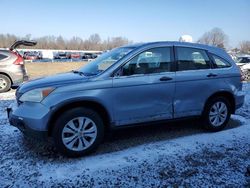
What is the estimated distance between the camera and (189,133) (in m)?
5.22

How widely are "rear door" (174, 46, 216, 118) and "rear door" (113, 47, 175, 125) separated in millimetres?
157

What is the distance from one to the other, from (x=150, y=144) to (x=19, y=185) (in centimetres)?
216

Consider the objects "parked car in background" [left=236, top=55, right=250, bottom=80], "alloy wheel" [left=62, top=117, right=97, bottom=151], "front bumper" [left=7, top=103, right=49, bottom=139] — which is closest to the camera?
"front bumper" [left=7, top=103, right=49, bottom=139]

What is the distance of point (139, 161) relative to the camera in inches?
155

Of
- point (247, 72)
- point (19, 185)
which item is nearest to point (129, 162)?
point (19, 185)

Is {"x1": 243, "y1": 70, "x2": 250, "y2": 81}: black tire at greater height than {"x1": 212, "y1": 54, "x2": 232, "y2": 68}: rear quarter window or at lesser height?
lesser

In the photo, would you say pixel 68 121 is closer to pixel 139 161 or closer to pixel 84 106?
pixel 84 106

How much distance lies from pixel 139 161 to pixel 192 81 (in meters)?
1.76

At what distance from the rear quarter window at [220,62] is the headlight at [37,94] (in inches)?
120

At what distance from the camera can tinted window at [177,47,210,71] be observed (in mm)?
4770

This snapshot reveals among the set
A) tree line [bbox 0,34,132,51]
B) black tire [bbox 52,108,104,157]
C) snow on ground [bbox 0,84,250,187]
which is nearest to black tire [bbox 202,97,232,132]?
snow on ground [bbox 0,84,250,187]

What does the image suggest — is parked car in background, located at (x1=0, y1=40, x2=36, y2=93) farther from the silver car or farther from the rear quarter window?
the rear quarter window

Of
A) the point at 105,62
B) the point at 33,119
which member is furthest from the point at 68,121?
the point at 105,62

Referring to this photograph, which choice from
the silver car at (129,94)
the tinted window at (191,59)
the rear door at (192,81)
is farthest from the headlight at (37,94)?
the tinted window at (191,59)
